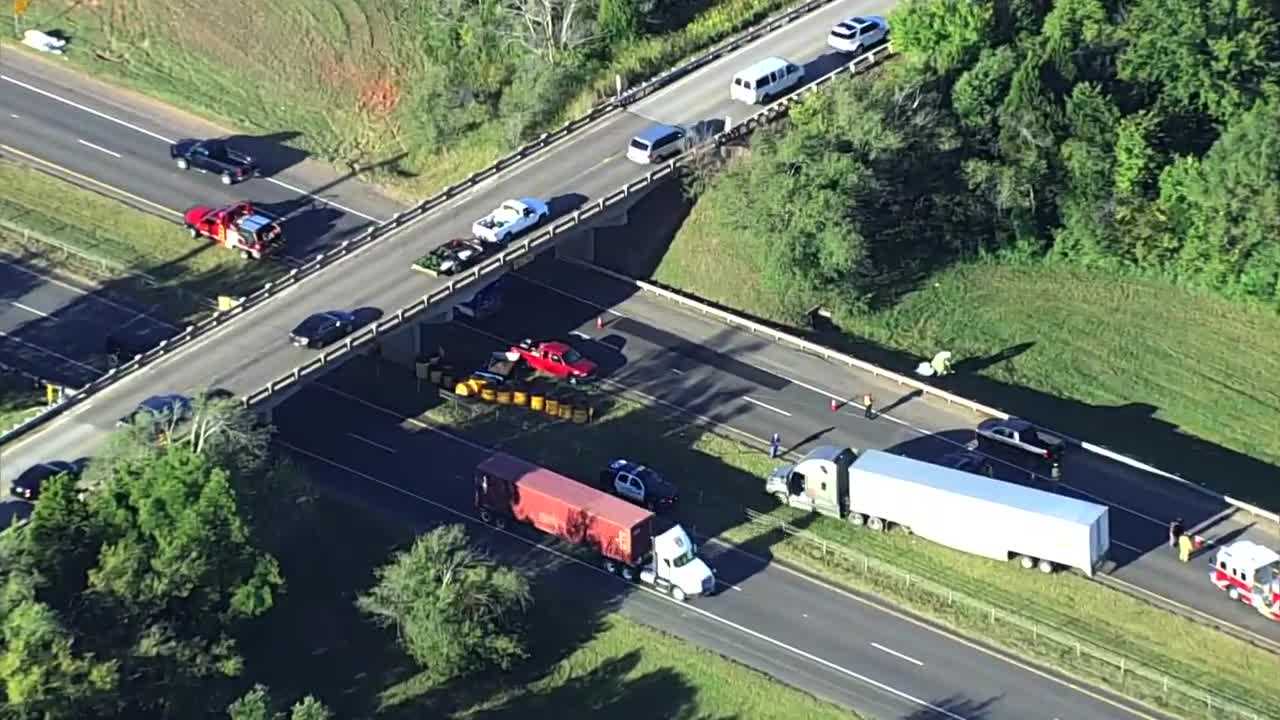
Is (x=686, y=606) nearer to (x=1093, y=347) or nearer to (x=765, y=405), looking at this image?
(x=765, y=405)

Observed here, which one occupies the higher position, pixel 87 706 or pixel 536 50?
pixel 536 50

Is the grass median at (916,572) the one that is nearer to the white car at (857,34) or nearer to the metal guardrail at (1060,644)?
the metal guardrail at (1060,644)

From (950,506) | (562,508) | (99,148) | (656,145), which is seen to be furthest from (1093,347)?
(99,148)

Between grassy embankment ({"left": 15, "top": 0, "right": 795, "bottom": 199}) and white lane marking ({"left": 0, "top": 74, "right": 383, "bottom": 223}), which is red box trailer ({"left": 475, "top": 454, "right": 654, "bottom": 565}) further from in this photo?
grassy embankment ({"left": 15, "top": 0, "right": 795, "bottom": 199})

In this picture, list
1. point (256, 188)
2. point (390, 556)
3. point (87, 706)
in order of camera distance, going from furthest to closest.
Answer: point (256, 188) → point (390, 556) → point (87, 706)

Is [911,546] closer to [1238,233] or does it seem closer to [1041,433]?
[1041,433]

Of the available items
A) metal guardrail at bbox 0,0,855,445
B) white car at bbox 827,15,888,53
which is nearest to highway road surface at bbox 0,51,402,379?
metal guardrail at bbox 0,0,855,445

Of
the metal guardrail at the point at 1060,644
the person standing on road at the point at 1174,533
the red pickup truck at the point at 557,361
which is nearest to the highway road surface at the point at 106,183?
the red pickup truck at the point at 557,361

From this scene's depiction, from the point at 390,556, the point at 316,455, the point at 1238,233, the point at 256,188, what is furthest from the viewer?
the point at 256,188

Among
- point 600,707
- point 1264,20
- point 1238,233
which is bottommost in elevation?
point 600,707

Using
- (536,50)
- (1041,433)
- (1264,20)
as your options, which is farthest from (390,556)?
(1264,20)
